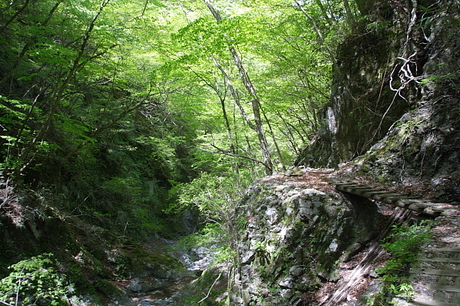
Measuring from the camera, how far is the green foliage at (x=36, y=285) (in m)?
5.07

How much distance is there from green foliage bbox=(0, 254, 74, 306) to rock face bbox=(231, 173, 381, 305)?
140 inches

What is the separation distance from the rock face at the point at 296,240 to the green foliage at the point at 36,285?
355cm

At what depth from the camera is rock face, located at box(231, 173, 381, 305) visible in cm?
468

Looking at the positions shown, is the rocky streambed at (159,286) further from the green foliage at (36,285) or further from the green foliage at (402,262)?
the green foliage at (402,262)

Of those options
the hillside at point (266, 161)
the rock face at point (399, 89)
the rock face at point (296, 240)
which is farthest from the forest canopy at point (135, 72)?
the rock face at point (296, 240)

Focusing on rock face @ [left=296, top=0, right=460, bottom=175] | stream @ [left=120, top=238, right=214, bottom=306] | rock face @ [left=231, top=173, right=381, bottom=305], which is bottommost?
stream @ [left=120, top=238, right=214, bottom=306]

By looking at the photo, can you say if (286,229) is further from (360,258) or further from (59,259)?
(59,259)

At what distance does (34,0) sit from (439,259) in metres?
10.1

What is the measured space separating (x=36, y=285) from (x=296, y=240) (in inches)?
200

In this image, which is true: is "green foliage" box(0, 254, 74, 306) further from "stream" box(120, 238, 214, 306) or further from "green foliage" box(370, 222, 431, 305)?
"green foliage" box(370, 222, 431, 305)

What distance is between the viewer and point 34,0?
7.58 meters

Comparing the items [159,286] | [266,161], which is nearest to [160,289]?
[159,286]

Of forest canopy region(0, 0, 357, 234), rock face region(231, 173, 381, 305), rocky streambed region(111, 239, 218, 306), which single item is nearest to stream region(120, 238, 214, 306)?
rocky streambed region(111, 239, 218, 306)

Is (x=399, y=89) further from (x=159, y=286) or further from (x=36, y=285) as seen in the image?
(x=159, y=286)
